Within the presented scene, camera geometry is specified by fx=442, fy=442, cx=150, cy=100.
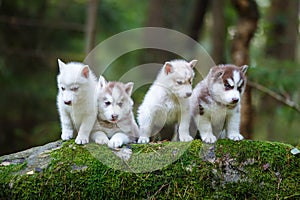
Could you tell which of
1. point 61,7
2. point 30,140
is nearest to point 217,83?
point 30,140

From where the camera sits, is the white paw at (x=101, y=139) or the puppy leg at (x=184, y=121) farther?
the puppy leg at (x=184, y=121)

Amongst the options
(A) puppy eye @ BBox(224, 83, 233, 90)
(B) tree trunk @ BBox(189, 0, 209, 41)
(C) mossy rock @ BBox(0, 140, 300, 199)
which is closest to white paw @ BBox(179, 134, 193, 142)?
(C) mossy rock @ BBox(0, 140, 300, 199)

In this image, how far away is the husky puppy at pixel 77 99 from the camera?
4539 mm

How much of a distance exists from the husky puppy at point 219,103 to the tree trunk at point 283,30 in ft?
27.7

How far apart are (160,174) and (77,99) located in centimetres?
117

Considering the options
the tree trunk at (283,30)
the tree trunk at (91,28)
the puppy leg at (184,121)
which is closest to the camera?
the puppy leg at (184,121)

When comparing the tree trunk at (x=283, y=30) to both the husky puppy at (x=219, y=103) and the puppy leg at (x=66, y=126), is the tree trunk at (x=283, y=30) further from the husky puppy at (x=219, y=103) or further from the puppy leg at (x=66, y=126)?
the puppy leg at (x=66, y=126)

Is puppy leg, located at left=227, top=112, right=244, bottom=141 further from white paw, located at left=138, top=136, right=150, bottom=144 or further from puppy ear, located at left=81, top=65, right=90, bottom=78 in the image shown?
puppy ear, located at left=81, top=65, right=90, bottom=78

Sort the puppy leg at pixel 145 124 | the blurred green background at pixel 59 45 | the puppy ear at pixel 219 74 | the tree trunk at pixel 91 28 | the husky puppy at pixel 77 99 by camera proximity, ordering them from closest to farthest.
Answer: the husky puppy at pixel 77 99
the puppy ear at pixel 219 74
the puppy leg at pixel 145 124
the tree trunk at pixel 91 28
the blurred green background at pixel 59 45

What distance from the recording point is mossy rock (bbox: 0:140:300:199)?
4.25 meters

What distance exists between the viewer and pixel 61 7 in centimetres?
1288

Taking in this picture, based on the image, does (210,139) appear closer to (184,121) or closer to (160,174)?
(184,121)

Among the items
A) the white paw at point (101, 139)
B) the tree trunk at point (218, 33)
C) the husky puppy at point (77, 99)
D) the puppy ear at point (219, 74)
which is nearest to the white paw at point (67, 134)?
the husky puppy at point (77, 99)

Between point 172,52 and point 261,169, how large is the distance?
7369mm
